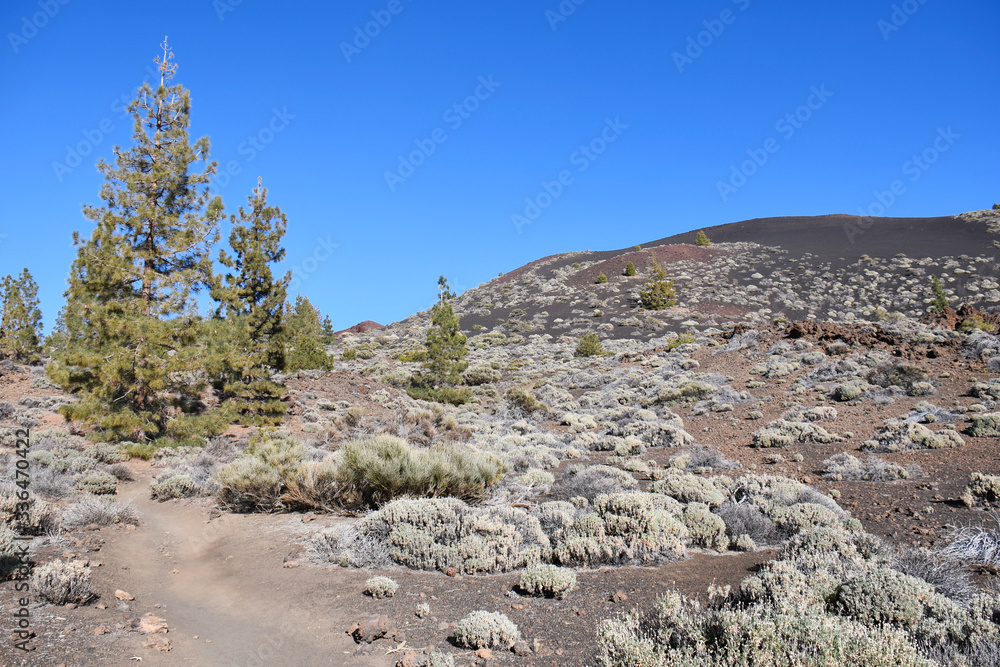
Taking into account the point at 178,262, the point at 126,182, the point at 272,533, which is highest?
the point at 126,182

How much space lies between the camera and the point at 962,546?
571 centimetres

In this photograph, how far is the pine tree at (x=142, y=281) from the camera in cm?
1326

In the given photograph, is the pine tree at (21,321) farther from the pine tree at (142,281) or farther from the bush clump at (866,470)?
the bush clump at (866,470)

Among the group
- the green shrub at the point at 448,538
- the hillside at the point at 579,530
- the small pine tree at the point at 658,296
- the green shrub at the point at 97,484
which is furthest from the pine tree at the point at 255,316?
the small pine tree at the point at 658,296

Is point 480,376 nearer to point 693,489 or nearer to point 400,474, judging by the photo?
point 400,474

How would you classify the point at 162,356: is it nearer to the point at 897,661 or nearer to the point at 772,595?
the point at 772,595

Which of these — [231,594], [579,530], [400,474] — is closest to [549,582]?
[579,530]

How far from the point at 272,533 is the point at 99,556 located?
6.04ft

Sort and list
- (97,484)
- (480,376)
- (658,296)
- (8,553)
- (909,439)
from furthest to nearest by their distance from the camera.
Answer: (658,296), (480,376), (909,439), (97,484), (8,553)

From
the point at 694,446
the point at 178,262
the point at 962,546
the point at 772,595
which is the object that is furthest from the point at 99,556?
the point at 694,446

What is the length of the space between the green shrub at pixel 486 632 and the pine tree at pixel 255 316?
1372cm

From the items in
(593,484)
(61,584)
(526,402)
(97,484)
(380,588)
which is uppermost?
(526,402)

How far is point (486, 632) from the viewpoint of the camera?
415 cm

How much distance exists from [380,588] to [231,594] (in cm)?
149
